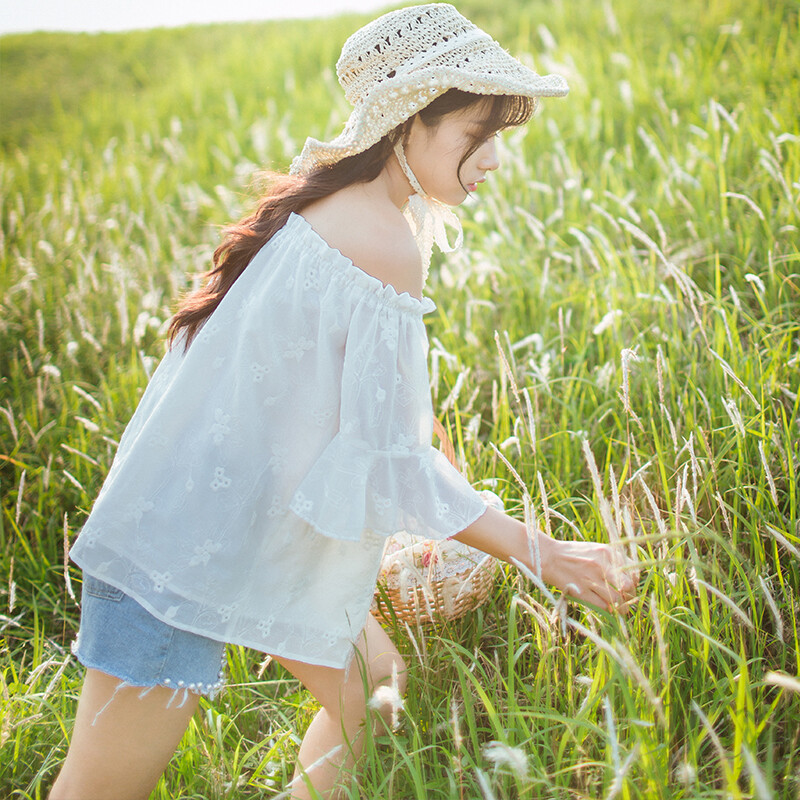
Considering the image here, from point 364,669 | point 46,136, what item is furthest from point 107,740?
point 46,136

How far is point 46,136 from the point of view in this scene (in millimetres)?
7020

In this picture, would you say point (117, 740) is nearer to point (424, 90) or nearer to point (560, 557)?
point (560, 557)

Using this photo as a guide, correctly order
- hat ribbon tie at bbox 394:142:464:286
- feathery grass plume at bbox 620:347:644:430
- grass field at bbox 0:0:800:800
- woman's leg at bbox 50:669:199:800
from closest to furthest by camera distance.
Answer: woman's leg at bbox 50:669:199:800, grass field at bbox 0:0:800:800, feathery grass plume at bbox 620:347:644:430, hat ribbon tie at bbox 394:142:464:286

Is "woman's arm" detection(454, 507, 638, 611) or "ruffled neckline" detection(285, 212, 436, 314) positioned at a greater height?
"ruffled neckline" detection(285, 212, 436, 314)

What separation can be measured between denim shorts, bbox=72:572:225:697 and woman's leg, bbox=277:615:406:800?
0.19 metres

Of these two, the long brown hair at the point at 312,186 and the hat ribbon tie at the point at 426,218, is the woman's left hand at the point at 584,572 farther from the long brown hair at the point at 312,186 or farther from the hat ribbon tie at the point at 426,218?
the long brown hair at the point at 312,186

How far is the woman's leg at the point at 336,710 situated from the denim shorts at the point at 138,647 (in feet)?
0.61

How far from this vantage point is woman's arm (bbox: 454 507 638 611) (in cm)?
149

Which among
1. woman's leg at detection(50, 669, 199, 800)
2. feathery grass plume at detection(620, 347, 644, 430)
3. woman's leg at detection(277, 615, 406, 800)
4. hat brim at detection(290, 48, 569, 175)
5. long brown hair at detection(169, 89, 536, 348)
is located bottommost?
woman's leg at detection(277, 615, 406, 800)

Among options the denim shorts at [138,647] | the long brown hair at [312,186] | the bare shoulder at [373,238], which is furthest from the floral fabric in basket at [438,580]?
the long brown hair at [312,186]

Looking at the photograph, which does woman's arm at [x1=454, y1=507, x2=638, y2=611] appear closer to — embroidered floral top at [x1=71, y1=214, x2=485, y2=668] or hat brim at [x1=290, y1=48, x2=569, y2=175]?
embroidered floral top at [x1=71, y1=214, x2=485, y2=668]

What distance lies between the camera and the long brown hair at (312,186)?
5.32 ft

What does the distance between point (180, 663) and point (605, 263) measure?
7.92 ft

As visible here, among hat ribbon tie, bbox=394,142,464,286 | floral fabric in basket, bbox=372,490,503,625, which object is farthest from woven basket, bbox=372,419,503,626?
hat ribbon tie, bbox=394,142,464,286
